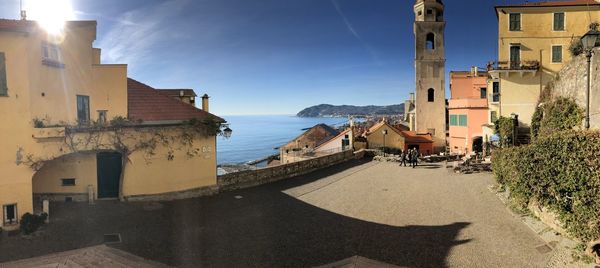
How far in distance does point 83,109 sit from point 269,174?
9205mm

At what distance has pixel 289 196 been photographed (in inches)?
629

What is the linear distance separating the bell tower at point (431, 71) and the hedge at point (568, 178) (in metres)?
35.5

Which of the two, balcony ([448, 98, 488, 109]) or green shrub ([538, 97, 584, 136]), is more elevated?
balcony ([448, 98, 488, 109])

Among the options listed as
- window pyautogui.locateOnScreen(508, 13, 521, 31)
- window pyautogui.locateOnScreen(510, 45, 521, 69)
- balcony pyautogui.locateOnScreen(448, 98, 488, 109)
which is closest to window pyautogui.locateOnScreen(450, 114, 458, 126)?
balcony pyautogui.locateOnScreen(448, 98, 488, 109)

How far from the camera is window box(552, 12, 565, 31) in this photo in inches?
1001

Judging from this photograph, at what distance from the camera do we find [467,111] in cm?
3781

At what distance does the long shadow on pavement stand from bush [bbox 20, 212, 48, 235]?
0.41 metres

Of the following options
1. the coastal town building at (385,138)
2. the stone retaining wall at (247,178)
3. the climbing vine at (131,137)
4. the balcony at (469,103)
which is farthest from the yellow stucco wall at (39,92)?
the balcony at (469,103)

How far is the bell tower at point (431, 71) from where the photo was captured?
4588 centimetres

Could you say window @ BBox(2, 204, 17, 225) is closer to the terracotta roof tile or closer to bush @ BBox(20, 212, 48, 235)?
bush @ BBox(20, 212, 48, 235)

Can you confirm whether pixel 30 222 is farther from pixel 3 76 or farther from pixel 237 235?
pixel 237 235

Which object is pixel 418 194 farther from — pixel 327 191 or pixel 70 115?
pixel 70 115

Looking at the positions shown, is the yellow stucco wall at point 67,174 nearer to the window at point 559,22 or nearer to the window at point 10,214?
the window at point 10,214

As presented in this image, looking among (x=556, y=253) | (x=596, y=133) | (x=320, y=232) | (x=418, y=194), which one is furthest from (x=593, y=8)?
(x=320, y=232)
